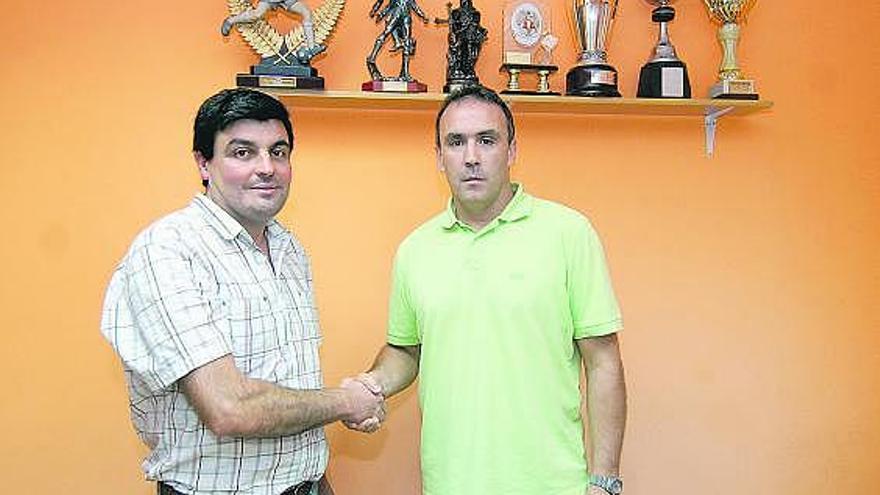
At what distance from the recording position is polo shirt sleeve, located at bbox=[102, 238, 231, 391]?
1611mm

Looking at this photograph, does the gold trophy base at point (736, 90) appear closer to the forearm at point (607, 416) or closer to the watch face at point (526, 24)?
the watch face at point (526, 24)

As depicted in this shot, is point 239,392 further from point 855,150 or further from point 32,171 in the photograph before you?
point 855,150

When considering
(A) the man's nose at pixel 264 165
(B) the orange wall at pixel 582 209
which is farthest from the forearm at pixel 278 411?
(B) the orange wall at pixel 582 209

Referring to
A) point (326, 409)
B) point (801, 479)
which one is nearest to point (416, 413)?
point (326, 409)

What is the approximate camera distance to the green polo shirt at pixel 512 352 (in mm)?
1858

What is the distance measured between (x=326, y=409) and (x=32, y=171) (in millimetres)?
1274

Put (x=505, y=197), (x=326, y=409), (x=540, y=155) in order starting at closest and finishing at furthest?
(x=326, y=409), (x=505, y=197), (x=540, y=155)

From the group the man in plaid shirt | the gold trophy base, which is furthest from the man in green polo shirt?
the gold trophy base

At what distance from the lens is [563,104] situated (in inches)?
101

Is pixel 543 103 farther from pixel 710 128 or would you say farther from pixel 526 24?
pixel 710 128

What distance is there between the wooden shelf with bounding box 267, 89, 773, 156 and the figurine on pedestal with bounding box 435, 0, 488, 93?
8 centimetres

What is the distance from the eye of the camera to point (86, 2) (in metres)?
2.53

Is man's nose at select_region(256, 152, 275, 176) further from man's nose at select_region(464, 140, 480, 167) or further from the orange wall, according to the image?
the orange wall

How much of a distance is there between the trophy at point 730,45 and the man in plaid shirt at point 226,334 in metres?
1.36
